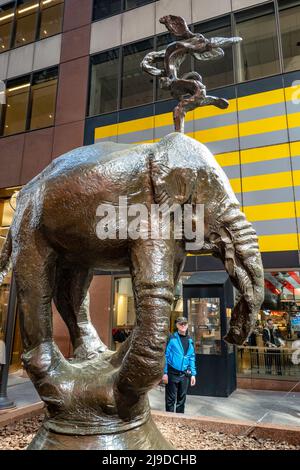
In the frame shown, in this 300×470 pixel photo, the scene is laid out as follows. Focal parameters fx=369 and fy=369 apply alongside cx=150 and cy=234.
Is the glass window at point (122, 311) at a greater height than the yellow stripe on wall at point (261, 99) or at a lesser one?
lesser

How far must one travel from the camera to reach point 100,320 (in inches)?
407

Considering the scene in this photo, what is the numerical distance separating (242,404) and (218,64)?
9.28 meters

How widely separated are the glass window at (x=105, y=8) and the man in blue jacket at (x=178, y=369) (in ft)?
35.9

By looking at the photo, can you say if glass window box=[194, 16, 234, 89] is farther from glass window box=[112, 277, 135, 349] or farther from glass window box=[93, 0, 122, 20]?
glass window box=[112, 277, 135, 349]

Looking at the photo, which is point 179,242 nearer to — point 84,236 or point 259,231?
point 84,236

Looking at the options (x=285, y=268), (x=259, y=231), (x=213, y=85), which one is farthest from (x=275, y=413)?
(x=213, y=85)

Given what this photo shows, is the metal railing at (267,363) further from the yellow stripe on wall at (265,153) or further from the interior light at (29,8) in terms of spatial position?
the interior light at (29,8)

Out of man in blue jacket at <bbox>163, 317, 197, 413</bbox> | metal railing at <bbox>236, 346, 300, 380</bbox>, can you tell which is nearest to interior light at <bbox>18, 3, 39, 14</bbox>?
man in blue jacket at <bbox>163, 317, 197, 413</bbox>

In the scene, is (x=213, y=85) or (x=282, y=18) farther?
(x=213, y=85)

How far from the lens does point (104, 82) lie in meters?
12.2

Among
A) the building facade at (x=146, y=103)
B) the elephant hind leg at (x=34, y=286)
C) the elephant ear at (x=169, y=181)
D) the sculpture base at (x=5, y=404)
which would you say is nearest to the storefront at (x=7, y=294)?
the building facade at (x=146, y=103)

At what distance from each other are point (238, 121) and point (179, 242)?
335 inches

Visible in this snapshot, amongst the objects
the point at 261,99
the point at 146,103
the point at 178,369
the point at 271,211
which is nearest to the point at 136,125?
the point at 146,103

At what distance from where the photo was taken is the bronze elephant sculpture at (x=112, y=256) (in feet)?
6.04
